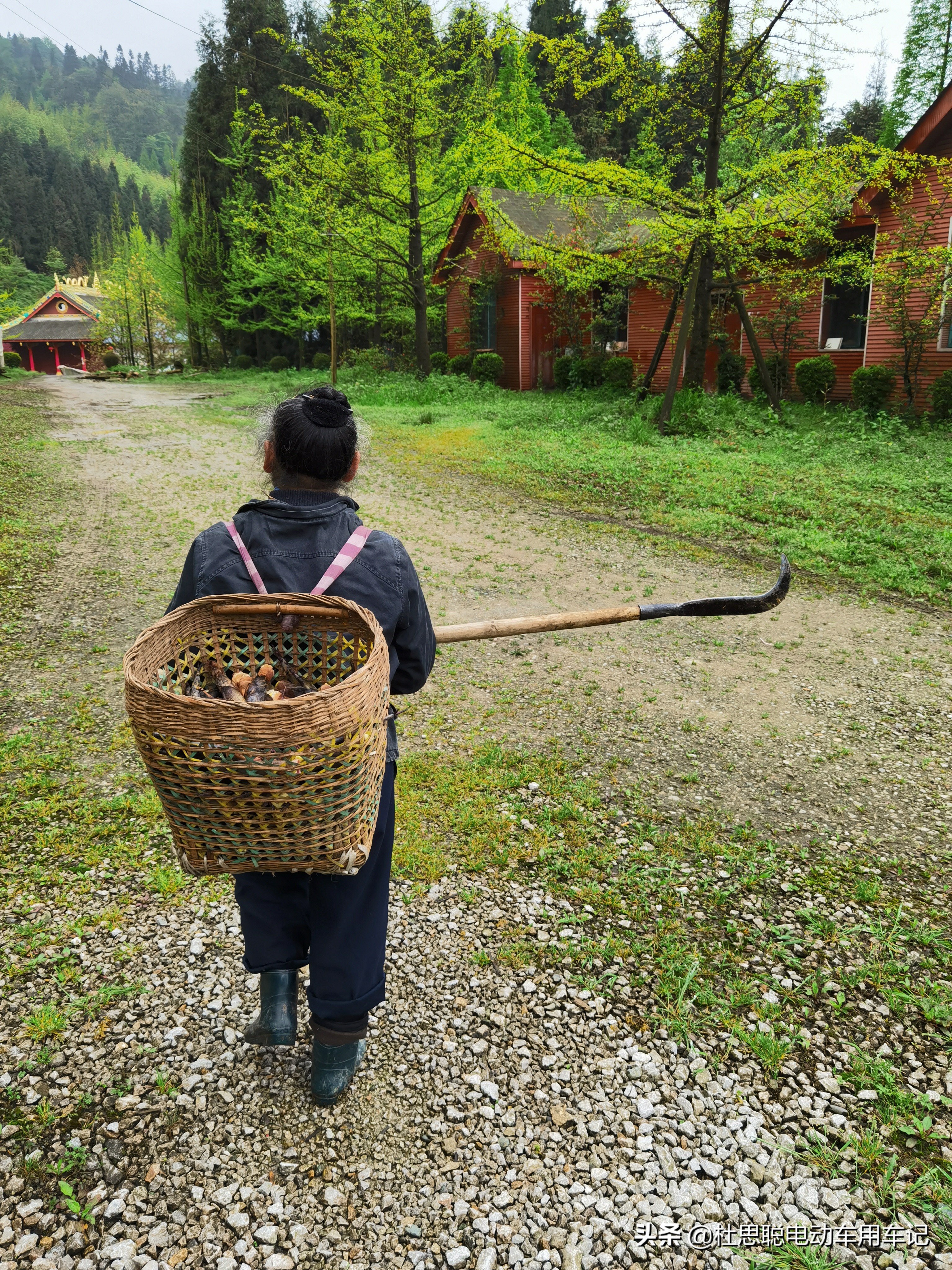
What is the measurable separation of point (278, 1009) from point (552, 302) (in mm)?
23379

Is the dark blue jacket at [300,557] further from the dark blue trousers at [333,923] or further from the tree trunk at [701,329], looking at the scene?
the tree trunk at [701,329]

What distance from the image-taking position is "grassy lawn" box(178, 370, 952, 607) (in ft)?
27.0

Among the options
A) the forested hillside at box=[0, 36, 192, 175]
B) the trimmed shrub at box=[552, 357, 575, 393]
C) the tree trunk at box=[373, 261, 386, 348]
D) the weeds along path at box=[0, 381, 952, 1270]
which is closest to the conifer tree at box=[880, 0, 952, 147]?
the tree trunk at box=[373, 261, 386, 348]

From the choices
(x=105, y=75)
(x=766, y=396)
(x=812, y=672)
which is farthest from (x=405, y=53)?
(x=105, y=75)

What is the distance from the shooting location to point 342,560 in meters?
2.13

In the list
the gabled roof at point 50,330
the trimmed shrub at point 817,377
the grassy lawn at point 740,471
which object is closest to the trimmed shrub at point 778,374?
the trimmed shrub at point 817,377

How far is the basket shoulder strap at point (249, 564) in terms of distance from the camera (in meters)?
2.13

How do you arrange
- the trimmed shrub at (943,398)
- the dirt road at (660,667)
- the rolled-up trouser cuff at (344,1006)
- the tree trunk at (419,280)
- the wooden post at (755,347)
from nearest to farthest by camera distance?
the rolled-up trouser cuff at (344,1006)
the dirt road at (660,667)
the trimmed shrub at (943,398)
the wooden post at (755,347)
the tree trunk at (419,280)

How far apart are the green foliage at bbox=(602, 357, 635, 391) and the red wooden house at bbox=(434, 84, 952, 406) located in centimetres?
73

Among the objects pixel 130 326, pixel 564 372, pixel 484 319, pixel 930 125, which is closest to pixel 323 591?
pixel 930 125

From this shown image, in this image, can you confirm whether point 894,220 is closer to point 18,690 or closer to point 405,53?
point 405,53

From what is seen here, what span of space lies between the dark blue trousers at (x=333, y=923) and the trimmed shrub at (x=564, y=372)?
2137 centimetres

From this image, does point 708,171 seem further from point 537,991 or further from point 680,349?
point 537,991

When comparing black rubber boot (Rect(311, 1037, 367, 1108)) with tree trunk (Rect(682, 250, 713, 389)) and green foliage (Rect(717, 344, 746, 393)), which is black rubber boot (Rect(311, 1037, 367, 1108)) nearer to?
tree trunk (Rect(682, 250, 713, 389))
